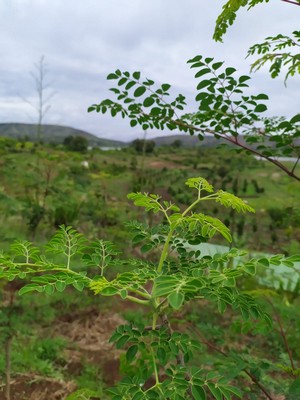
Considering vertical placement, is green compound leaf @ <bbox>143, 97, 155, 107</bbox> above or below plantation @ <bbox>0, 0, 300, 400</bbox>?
above

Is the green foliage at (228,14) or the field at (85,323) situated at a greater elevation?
the green foliage at (228,14)

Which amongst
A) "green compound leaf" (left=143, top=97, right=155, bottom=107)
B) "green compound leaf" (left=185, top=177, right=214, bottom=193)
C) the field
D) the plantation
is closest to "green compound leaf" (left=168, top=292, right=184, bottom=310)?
the plantation

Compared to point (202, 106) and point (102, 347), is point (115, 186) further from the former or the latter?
point (202, 106)

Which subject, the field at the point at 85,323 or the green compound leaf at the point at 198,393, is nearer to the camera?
the green compound leaf at the point at 198,393

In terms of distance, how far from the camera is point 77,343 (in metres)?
3.86

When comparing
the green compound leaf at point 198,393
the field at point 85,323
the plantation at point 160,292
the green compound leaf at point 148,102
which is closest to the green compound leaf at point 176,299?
the plantation at point 160,292

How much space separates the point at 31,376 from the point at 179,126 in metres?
2.61

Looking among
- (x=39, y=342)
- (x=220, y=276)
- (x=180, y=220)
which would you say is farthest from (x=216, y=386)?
(x=39, y=342)

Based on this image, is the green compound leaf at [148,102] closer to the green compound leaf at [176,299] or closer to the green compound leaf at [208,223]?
the green compound leaf at [208,223]

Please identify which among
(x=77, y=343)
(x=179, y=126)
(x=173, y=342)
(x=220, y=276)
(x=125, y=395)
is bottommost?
(x=77, y=343)

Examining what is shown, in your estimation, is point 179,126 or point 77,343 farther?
point 77,343

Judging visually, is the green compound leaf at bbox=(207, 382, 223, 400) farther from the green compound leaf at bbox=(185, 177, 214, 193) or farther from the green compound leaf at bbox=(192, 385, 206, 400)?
the green compound leaf at bbox=(185, 177, 214, 193)

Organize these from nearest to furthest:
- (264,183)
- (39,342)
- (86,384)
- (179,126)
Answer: (179,126) < (86,384) < (39,342) < (264,183)

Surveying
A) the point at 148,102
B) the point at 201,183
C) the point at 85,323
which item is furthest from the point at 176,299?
the point at 85,323
